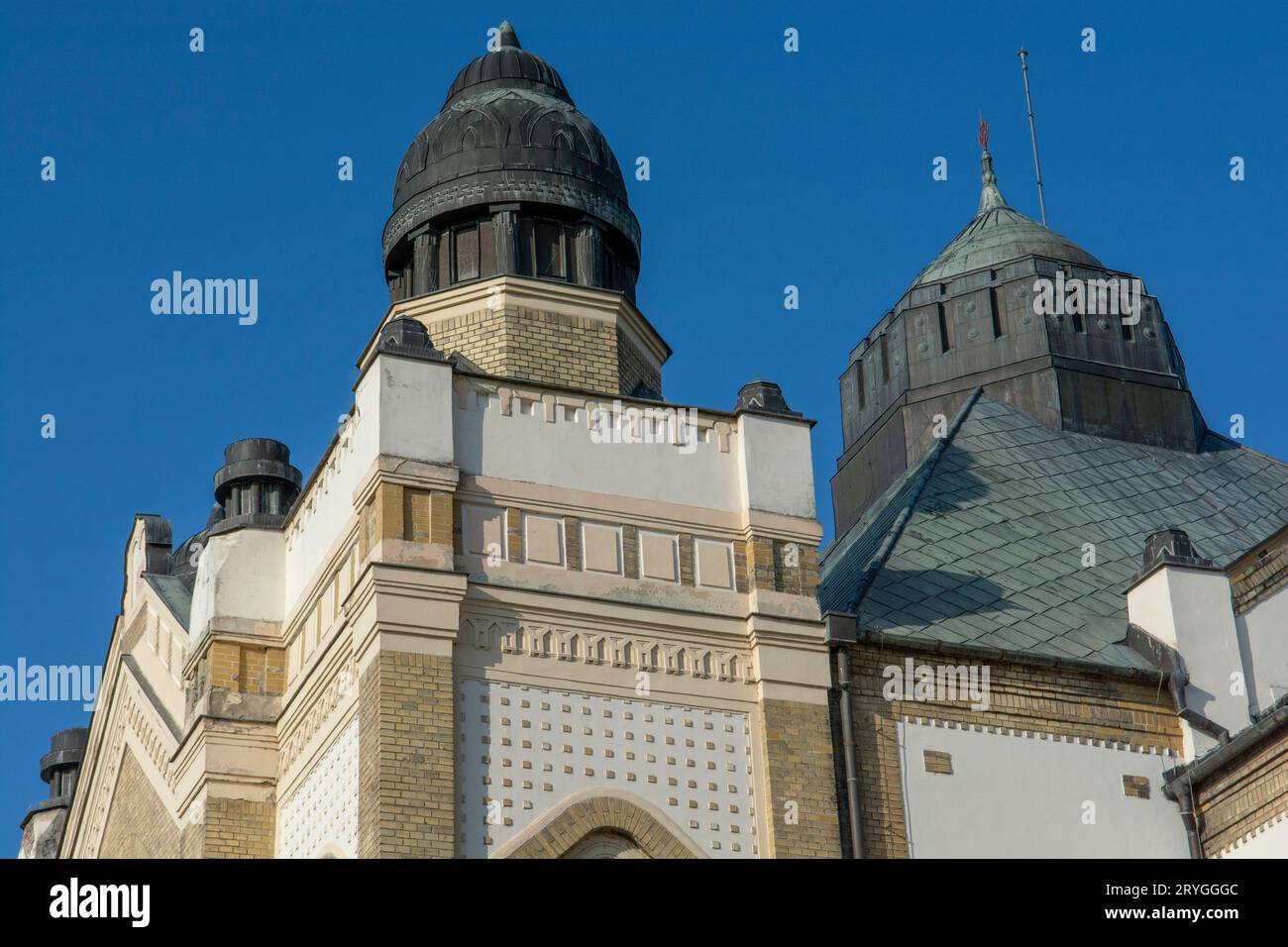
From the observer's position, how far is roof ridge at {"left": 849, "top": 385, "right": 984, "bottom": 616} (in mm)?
26266

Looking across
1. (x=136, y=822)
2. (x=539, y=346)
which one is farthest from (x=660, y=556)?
(x=136, y=822)

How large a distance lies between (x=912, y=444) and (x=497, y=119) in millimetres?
8230

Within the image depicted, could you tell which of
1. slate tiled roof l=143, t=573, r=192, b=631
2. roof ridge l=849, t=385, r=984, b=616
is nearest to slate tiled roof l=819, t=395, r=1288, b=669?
roof ridge l=849, t=385, r=984, b=616

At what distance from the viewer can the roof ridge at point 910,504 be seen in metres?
26.3

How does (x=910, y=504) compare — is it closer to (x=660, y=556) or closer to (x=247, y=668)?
(x=660, y=556)

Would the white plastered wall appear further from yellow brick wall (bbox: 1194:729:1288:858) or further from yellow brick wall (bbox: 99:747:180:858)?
yellow brick wall (bbox: 99:747:180:858)

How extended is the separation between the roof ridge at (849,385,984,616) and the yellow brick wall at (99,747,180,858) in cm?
817

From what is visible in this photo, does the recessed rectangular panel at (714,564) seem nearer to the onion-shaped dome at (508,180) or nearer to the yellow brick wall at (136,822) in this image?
the onion-shaped dome at (508,180)

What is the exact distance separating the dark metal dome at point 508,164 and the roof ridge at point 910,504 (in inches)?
180

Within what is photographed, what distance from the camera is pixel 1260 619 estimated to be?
88.5 ft
